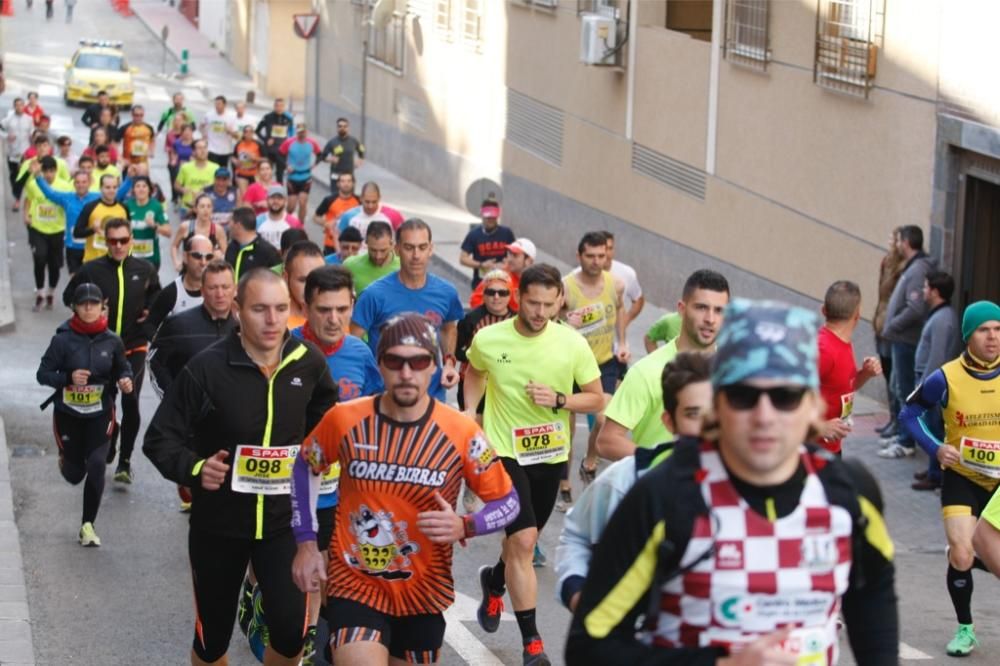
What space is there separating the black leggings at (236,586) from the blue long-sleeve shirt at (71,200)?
42.6 ft

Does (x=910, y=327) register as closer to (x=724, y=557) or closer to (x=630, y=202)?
(x=630, y=202)

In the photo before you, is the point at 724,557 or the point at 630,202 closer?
the point at 724,557

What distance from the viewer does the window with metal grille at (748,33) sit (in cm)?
1942

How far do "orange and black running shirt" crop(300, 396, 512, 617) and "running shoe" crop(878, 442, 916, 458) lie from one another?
8.33 m

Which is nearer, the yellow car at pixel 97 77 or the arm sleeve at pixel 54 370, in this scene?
the arm sleeve at pixel 54 370

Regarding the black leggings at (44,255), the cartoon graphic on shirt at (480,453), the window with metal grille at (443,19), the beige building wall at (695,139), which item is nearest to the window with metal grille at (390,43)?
the beige building wall at (695,139)

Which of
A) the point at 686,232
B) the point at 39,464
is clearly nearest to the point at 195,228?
the point at 39,464

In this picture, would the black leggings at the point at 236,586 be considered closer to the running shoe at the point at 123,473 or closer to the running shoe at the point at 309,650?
the running shoe at the point at 309,650

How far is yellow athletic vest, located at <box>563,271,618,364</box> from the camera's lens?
43.2 ft

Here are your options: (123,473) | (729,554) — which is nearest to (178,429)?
(729,554)

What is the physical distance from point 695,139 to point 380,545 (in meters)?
15.4

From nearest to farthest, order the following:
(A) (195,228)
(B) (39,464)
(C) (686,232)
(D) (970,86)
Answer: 1. (B) (39,464)
2. (D) (970,86)
3. (A) (195,228)
4. (C) (686,232)

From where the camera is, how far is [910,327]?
1451 cm

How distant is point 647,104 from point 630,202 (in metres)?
1.31
